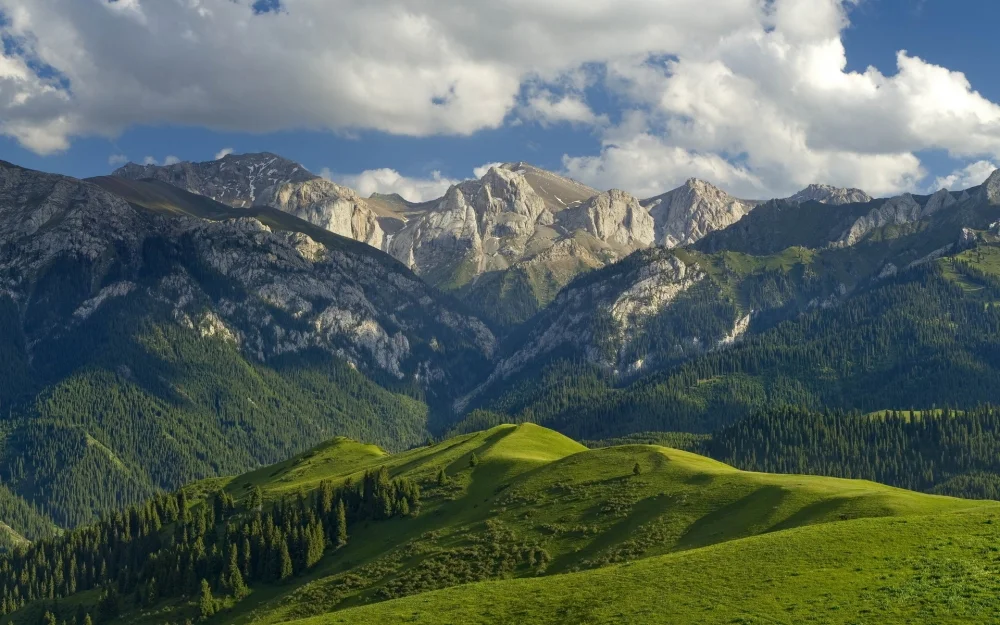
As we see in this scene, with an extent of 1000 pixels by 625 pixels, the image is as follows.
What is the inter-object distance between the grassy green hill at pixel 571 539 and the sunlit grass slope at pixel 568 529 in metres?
0.33

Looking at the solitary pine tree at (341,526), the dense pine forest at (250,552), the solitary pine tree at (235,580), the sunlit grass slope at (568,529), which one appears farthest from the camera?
the solitary pine tree at (341,526)

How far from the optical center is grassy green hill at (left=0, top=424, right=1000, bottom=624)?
75.6 meters

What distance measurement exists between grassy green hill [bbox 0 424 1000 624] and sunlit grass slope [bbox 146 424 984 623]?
33 centimetres

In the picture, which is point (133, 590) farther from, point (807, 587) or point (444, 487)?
point (807, 587)

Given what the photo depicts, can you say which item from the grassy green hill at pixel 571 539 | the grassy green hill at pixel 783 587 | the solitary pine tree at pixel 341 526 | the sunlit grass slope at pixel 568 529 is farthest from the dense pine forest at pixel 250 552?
the grassy green hill at pixel 783 587

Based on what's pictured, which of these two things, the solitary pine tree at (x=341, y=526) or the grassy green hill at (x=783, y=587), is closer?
the grassy green hill at (x=783, y=587)

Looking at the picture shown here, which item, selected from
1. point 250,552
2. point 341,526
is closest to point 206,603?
point 250,552

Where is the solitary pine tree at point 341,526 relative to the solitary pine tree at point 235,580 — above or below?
above

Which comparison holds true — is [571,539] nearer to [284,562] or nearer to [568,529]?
[568,529]

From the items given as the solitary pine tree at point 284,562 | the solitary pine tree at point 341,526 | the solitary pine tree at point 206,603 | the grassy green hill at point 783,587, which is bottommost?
the solitary pine tree at point 206,603

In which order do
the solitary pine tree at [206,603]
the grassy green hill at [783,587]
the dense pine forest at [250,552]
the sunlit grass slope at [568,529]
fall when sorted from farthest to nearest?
the dense pine forest at [250,552] < the solitary pine tree at [206,603] < the sunlit grass slope at [568,529] < the grassy green hill at [783,587]

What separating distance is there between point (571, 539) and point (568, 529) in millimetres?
3368

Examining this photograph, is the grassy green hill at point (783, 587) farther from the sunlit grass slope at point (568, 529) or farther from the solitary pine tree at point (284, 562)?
the solitary pine tree at point (284, 562)

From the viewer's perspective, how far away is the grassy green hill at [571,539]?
7562 centimetres
